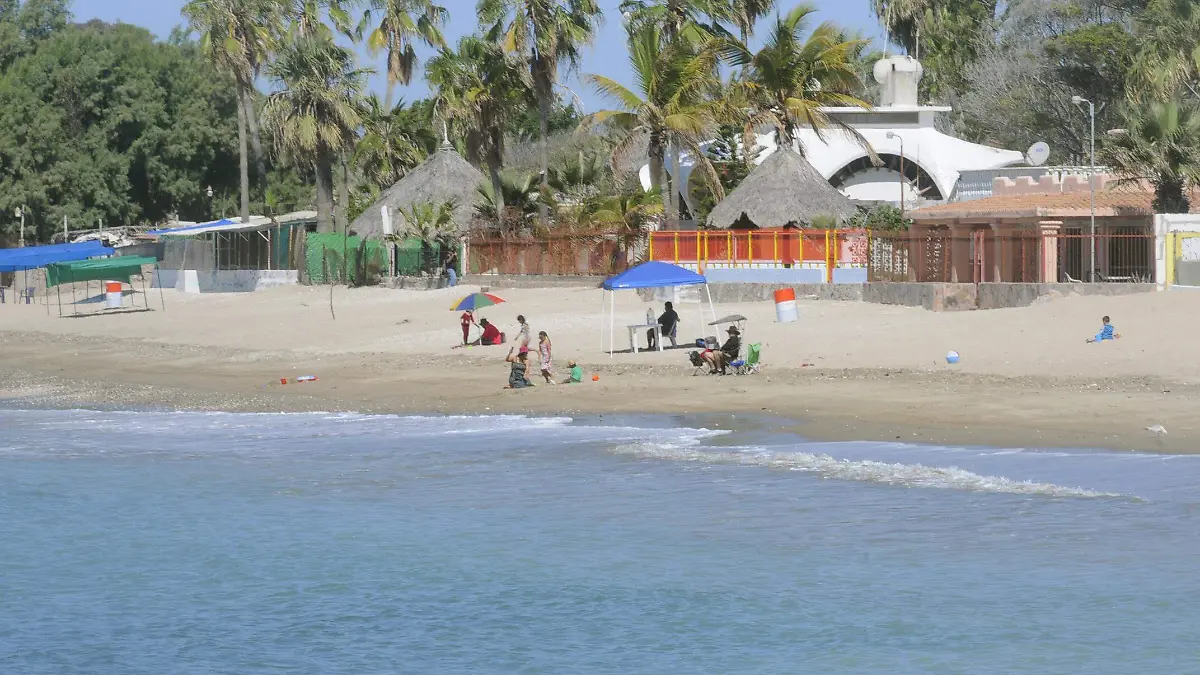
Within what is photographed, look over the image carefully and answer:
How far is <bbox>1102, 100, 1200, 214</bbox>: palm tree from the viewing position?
30406 mm

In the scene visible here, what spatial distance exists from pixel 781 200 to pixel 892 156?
15570 millimetres

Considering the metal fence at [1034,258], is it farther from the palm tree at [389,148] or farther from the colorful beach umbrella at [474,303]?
the palm tree at [389,148]

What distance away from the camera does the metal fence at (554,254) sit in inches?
1596

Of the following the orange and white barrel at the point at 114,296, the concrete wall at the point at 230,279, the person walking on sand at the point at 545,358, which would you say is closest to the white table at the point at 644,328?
the person walking on sand at the point at 545,358

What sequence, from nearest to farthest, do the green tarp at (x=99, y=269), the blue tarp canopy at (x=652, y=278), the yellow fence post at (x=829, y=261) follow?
the blue tarp canopy at (x=652, y=278), the yellow fence post at (x=829, y=261), the green tarp at (x=99, y=269)

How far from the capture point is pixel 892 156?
53.7 metres

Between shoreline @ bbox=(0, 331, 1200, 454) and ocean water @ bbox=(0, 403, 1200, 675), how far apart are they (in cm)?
128

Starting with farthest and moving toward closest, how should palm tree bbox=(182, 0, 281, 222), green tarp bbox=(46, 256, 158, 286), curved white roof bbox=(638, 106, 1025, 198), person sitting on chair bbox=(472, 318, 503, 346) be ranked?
palm tree bbox=(182, 0, 281, 222) < curved white roof bbox=(638, 106, 1025, 198) < green tarp bbox=(46, 256, 158, 286) < person sitting on chair bbox=(472, 318, 503, 346)

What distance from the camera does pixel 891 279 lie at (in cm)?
3334

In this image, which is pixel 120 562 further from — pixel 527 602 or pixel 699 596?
pixel 699 596

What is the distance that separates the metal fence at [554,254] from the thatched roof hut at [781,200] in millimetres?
2515

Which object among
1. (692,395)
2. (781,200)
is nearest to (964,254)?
(781,200)

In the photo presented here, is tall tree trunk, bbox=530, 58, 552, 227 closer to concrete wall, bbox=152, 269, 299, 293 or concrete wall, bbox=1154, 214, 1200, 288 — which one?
concrete wall, bbox=152, 269, 299, 293

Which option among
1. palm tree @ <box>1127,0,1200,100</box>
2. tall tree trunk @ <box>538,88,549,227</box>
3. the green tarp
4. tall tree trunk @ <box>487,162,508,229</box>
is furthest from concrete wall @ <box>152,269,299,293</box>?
palm tree @ <box>1127,0,1200,100</box>
